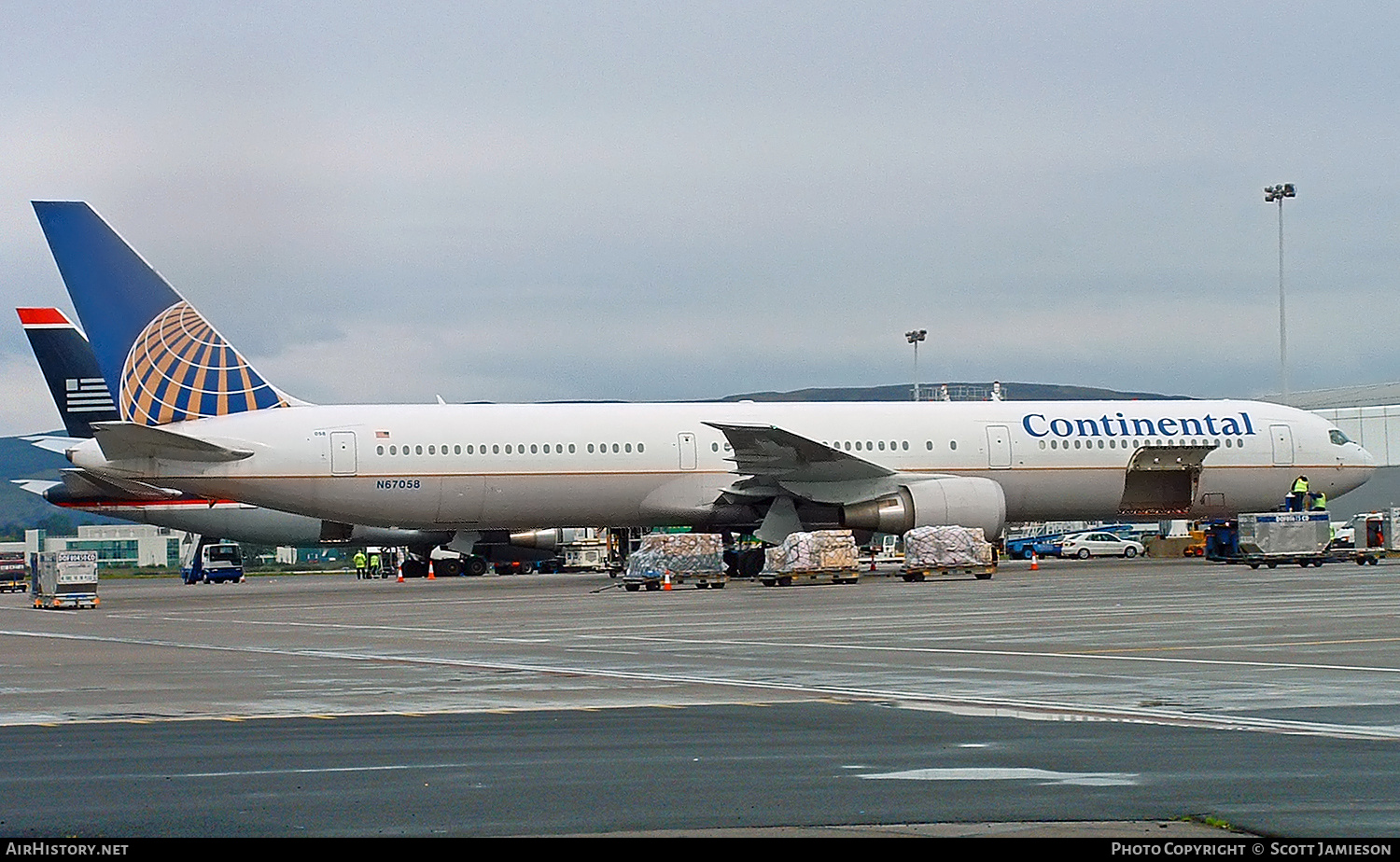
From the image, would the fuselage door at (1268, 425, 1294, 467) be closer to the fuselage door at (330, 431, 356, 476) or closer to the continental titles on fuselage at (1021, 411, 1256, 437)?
the continental titles on fuselage at (1021, 411, 1256, 437)

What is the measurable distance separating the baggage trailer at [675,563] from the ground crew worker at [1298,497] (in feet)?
46.2

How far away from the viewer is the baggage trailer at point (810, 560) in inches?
1430

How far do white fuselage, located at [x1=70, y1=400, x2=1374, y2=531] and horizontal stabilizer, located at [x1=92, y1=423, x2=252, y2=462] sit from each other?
0.25m

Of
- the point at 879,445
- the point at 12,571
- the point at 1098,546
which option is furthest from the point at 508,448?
the point at 1098,546

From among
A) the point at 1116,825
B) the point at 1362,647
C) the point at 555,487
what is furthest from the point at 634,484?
the point at 1116,825

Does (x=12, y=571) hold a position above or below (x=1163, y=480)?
below

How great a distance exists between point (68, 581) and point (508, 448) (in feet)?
33.2

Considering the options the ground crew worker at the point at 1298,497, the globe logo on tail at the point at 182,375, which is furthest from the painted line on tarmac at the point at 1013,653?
the ground crew worker at the point at 1298,497

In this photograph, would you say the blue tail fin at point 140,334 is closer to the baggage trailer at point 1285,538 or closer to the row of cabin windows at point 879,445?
the row of cabin windows at point 879,445

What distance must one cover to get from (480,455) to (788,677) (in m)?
24.8

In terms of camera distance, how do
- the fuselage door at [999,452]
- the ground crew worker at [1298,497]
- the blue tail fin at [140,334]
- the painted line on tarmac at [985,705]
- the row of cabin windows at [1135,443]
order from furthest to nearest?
the row of cabin windows at [1135,443], the fuselage door at [999,452], the ground crew worker at [1298,497], the blue tail fin at [140,334], the painted line on tarmac at [985,705]

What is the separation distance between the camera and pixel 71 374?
171 ft

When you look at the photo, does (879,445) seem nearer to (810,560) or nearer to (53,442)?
(810,560)

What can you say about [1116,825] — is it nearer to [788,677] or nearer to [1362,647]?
[788,677]
